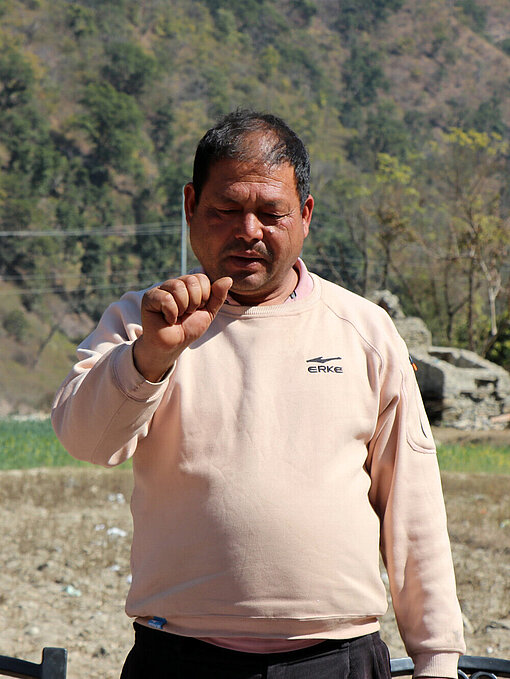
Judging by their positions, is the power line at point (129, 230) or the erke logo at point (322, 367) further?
the power line at point (129, 230)

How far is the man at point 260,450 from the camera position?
150cm

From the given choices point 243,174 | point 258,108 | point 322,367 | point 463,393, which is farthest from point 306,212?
point 258,108

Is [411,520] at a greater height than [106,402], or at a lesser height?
lesser

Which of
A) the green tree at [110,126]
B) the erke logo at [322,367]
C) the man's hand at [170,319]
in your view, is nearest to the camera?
the man's hand at [170,319]

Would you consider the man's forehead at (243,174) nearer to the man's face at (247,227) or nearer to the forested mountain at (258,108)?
the man's face at (247,227)

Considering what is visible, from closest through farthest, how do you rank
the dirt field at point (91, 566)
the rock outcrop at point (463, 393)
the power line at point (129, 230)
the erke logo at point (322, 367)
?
the erke logo at point (322, 367), the dirt field at point (91, 566), the rock outcrop at point (463, 393), the power line at point (129, 230)

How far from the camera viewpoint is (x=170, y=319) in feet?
4.55

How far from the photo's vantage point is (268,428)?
1.55 metres

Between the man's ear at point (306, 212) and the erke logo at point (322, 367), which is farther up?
the man's ear at point (306, 212)

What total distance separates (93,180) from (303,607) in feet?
151

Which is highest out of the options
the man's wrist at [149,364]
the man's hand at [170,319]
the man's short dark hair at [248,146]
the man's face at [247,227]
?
A: the man's short dark hair at [248,146]

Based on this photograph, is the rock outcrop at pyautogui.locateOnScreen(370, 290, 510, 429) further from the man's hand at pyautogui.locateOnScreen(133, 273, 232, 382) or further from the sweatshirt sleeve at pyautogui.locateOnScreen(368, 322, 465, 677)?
the man's hand at pyautogui.locateOnScreen(133, 273, 232, 382)

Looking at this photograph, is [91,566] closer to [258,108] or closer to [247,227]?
[247,227]

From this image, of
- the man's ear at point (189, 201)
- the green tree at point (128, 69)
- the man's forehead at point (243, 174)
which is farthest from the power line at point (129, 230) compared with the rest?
the man's forehead at point (243, 174)
